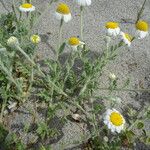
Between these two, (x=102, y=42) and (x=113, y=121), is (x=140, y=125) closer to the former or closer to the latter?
(x=113, y=121)

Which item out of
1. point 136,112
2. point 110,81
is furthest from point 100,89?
point 136,112

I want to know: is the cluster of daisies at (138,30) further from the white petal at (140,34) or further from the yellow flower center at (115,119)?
the yellow flower center at (115,119)

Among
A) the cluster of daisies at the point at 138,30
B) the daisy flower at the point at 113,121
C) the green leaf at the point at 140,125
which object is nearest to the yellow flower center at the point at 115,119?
the daisy flower at the point at 113,121

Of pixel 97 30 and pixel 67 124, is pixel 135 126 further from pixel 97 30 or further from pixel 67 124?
pixel 97 30

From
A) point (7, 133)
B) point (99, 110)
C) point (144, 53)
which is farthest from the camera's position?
point (144, 53)

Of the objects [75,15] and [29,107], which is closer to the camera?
[29,107]

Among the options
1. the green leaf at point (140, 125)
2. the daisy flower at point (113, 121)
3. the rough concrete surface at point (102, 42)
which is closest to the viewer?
the daisy flower at point (113, 121)

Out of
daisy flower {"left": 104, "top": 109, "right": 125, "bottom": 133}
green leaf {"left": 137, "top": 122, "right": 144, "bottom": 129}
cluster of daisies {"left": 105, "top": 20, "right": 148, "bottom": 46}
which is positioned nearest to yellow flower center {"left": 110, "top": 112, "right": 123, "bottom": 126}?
daisy flower {"left": 104, "top": 109, "right": 125, "bottom": 133}

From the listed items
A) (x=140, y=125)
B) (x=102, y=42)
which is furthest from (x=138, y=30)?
(x=102, y=42)
